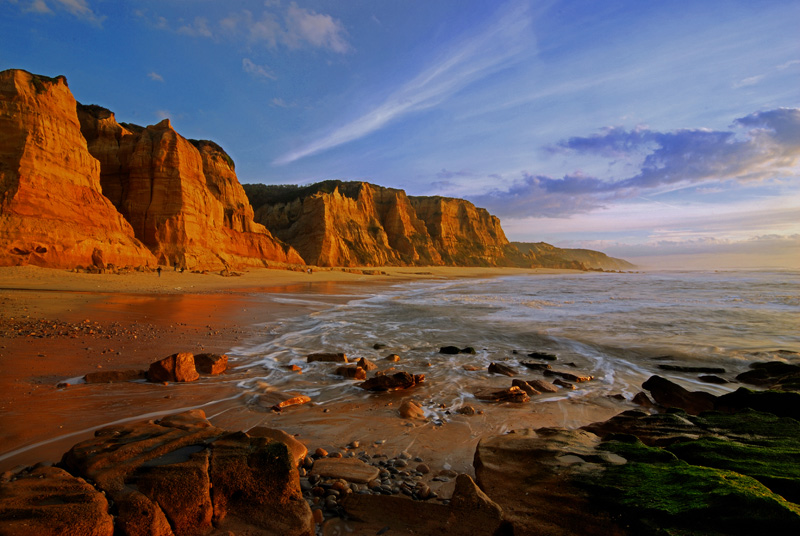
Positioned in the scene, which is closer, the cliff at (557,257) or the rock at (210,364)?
the rock at (210,364)

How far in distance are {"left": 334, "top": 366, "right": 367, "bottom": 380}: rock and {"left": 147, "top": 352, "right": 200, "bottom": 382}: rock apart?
229 cm

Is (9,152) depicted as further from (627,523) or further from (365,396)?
(627,523)

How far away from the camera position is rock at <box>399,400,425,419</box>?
4.74m

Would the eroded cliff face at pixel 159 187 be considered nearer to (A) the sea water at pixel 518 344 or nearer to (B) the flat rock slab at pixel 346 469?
(A) the sea water at pixel 518 344

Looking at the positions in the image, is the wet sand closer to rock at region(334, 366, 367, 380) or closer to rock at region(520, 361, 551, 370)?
rock at region(334, 366, 367, 380)

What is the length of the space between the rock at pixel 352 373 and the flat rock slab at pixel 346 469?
309 centimetres

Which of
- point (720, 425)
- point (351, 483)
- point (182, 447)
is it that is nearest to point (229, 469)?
point (182, 447)

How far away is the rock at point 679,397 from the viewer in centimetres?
524

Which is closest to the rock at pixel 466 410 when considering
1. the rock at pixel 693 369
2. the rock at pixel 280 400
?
the rock at pixel 280 400

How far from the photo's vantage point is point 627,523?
2275 millimetres

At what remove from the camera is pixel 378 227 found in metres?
76.2

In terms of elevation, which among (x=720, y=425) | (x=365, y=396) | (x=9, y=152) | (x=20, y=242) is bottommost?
(x=365, y=396)

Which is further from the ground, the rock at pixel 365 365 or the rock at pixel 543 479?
the rock at pixel 543 479

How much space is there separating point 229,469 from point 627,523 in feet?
8.28
